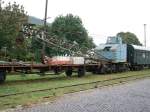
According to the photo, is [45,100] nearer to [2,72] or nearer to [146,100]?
[146,100]

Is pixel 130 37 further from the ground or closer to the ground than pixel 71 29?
further from the ground

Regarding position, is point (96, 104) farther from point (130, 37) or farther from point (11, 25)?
point (130, 37)

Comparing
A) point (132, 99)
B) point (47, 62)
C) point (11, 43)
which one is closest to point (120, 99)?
point (132, 99)

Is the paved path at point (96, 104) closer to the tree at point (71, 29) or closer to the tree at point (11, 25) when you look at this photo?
the tree at point (11, 25)

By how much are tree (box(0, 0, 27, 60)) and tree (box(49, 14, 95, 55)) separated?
23.4 metres

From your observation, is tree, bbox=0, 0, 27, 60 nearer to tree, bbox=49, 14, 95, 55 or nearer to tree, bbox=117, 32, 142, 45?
tree, bbox=49, 14, 95, 55

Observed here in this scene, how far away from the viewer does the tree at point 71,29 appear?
190 feet

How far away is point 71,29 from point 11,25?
90.8 ft

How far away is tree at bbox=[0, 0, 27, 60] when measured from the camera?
30.1 m

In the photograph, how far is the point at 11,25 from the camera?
3116cm

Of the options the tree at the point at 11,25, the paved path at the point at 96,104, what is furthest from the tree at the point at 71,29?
the paved path at the point at 96,104

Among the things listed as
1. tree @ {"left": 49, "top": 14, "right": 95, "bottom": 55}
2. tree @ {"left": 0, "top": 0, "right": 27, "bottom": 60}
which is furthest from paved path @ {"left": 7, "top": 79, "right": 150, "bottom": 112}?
tree @ {"left": 49, "top": 14, "right": 95, "bottom": 55}

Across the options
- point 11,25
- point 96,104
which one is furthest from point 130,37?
point 96,104

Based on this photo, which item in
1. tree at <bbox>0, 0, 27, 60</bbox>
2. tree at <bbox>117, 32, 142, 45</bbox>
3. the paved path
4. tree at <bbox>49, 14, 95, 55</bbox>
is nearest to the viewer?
the paved path
